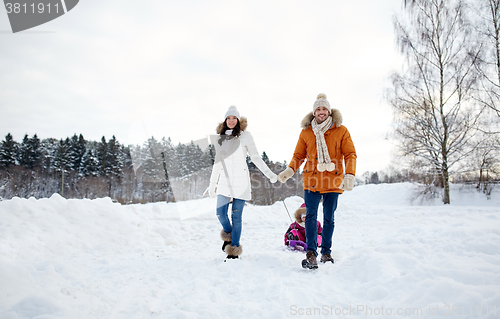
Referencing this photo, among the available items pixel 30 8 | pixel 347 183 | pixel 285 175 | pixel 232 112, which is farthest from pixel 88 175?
pixel 347 183

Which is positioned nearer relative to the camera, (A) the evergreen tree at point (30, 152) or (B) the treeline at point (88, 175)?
(B) the treeline at point (88, 175)

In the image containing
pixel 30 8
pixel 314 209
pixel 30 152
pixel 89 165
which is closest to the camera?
pixel 314 209

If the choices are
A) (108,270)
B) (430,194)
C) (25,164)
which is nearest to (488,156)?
(430,194)

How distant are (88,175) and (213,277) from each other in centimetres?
4571

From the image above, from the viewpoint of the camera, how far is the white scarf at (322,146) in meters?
2.86

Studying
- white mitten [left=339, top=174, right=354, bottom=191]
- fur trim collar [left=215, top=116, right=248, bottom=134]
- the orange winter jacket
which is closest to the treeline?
fur trim collar [left=215, top=116, right=248, bottom=134]

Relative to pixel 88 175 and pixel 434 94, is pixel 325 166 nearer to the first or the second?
pixel 434 94

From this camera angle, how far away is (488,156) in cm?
1265

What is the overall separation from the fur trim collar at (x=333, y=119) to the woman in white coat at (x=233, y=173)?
30.4 inches

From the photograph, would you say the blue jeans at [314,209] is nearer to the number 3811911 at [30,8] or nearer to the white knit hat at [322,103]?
the white knit hat at [322,103]

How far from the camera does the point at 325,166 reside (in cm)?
287

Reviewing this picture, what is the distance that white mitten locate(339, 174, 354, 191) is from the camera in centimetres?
286

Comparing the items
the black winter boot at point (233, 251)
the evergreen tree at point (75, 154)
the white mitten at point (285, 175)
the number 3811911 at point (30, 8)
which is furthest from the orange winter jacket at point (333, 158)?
the evergreen tree at point (75, 154)

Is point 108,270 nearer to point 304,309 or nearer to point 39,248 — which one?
point 39,248
